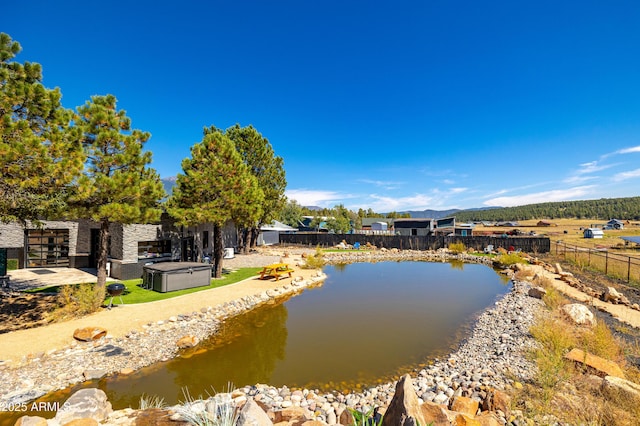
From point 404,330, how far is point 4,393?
1075 centimetres

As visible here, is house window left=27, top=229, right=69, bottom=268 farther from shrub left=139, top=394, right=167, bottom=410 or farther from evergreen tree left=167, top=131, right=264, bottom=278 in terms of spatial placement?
shrub left=139, top=394, right=167, bottom=410

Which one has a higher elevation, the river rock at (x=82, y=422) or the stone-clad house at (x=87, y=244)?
the stone-clad house at (x=87, y=244)

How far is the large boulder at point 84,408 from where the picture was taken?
4.70 metres

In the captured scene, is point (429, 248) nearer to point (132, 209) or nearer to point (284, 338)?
point (284, 338)

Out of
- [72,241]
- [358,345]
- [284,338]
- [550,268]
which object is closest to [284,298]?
[284,338]

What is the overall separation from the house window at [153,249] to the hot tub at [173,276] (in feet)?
10.9

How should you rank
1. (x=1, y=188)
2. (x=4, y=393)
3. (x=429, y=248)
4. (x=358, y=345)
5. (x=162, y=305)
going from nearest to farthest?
(x=4, y=393)
(x=1, y=188)
(x=358, y=345)
(x=162, y=305)
(x=429, y=248)

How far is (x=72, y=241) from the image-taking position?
56.0 ft

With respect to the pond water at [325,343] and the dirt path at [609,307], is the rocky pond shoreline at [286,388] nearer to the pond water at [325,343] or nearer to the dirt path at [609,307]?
the pond water at [325,343]

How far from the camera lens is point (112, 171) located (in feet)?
A: 37.9

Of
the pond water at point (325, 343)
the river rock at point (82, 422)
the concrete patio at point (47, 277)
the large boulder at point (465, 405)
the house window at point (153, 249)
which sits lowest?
the pond water at point (325, 343)

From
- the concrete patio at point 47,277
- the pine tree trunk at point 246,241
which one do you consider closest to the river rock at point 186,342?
the concrete patio at point 47,277

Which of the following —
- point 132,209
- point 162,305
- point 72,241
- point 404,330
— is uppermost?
point 132,209

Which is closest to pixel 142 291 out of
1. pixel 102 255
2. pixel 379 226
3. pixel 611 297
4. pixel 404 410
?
pixel 102 255
